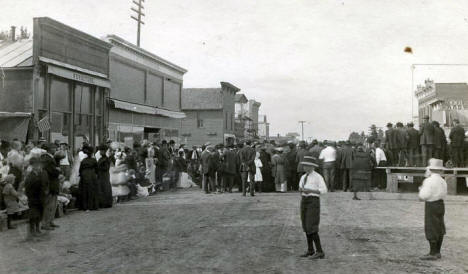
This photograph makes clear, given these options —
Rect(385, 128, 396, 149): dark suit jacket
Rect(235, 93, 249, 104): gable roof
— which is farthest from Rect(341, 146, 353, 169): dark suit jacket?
Rect(235, 93, 249, 104): gable roof

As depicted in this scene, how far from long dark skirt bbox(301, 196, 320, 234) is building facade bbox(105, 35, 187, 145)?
57.0 feet

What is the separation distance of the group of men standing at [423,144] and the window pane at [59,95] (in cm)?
1308

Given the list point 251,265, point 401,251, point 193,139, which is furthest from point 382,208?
point 193,139

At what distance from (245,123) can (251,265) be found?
214ft

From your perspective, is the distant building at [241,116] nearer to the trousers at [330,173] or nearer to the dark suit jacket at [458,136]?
the trousers at [330,173]

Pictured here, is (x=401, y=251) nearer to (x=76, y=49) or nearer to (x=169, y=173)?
(x=169, y=173)

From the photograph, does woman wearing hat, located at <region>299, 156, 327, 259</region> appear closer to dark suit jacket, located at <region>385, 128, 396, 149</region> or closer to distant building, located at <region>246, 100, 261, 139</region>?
→ dark suit jacket, located at <region>385, 128, 396, 149</region>

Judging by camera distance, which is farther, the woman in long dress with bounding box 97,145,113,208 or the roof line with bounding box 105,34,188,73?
the roof line with bounding box 105,34,188,73

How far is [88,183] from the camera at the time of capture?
13.6 meters

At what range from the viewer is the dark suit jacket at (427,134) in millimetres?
18094

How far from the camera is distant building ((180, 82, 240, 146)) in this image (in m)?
59.0

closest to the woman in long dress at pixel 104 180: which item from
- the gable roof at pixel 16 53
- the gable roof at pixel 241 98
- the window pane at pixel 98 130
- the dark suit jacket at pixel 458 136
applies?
the gable roof at pixel 16 53

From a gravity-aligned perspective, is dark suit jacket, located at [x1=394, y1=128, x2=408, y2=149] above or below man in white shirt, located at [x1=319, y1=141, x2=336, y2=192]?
above

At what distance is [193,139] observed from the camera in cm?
5953
